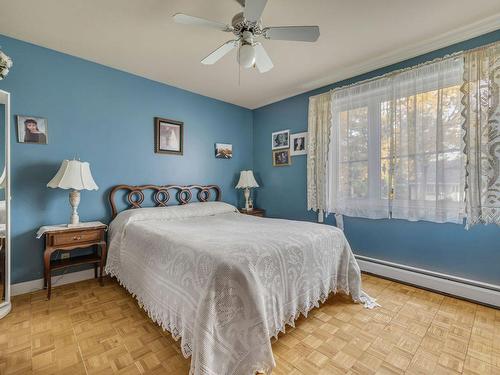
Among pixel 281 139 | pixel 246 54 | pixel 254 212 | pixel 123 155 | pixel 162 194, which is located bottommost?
pixel 254 212

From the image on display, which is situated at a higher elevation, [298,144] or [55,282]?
[298,144]

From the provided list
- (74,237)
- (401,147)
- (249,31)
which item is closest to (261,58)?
(249,31)

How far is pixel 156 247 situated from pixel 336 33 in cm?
250

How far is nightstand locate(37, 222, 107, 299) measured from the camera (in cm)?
217

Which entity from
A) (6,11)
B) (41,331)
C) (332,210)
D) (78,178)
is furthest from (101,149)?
(332,210)

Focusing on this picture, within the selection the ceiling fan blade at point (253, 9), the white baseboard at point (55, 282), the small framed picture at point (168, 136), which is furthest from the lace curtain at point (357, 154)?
the white baseboard at point (55, 282)

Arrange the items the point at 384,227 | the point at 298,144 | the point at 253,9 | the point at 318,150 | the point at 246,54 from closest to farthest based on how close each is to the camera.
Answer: the point at 253,9 < the point at 246,54 < the point at 384,227 < the point at 318,150 < the point at 298,144

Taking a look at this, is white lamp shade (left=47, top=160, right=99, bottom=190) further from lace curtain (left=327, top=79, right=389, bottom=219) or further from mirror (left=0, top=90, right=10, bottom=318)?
lace curtain (left=327, top=79, right=389, bottom=219)

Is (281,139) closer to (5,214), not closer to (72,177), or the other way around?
(72,177)

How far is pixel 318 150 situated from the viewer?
326cm

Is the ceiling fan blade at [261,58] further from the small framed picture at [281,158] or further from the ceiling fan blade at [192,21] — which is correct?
the small framed picture at [281,158]

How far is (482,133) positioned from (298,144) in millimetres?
2086

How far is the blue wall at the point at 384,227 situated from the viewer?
2146 millimetres

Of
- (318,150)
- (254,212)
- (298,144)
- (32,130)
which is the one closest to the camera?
(32,130)
